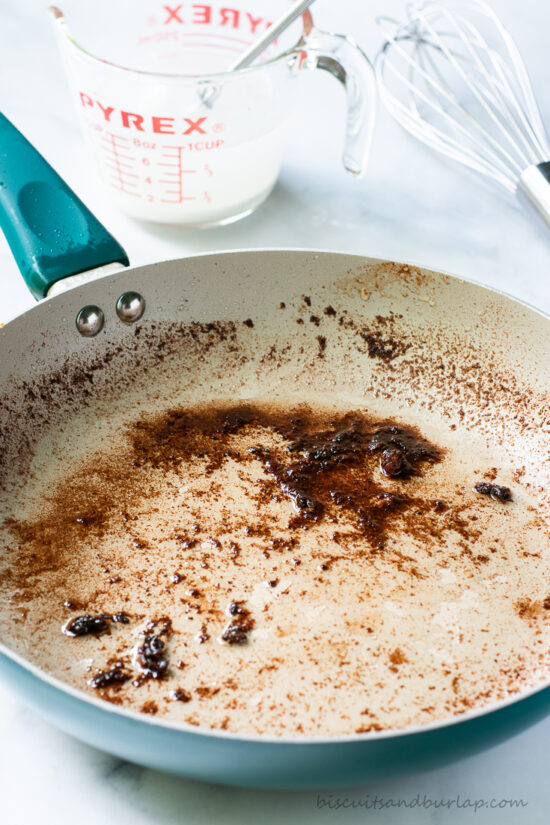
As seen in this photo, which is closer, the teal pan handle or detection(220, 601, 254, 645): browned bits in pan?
detection(220, 601, 254, 645): browned bits in pan

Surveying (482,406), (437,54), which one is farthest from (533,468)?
(437,54)

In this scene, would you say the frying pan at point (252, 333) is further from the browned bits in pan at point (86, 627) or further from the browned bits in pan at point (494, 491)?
the browned bits in pan at point (86, 627)

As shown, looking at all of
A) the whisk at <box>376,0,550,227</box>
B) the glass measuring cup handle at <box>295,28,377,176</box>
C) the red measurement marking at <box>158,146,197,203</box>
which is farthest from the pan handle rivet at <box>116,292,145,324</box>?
the whisk at <box>376,0,550,227</box>

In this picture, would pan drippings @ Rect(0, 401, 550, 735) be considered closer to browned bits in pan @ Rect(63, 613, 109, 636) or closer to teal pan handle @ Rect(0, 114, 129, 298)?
browned bits in pan @ Rect(63, 613, 109, 636)

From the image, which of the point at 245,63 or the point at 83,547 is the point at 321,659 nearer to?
the point at 83,547

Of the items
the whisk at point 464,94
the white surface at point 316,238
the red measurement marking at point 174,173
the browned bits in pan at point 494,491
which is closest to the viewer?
the white surface at point 316,238

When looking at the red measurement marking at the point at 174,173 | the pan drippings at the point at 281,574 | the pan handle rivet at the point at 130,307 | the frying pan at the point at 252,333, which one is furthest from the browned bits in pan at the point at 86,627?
the red measurement marking at the point at 174,173

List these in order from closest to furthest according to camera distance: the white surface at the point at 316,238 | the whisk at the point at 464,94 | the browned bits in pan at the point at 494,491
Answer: the white surface at the point at 316,238 < the browned bits in pan at the point at 494,491 < the whisk at the point at 464,94
